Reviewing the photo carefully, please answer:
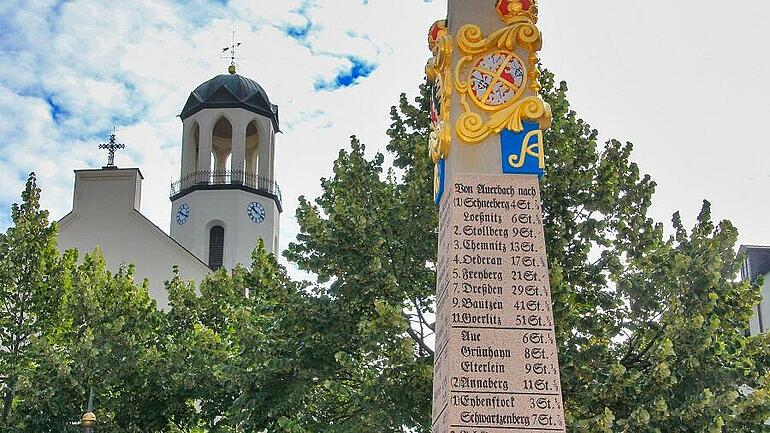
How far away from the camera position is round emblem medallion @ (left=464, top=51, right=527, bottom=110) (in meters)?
9.20

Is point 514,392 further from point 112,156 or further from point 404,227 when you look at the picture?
point 112,156

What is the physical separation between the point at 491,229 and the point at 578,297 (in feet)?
25.1

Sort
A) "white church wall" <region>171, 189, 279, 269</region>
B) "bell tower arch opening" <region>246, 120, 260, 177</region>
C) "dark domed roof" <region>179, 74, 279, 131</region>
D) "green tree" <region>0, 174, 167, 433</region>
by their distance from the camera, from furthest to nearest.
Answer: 1. "bell tower arch opening" <region>246, 120, 260, 177</region>
2. "dark domed roof" <region>179, 74, 279, 131</region>
3. "white church wall" <region>171, 189, 279, 269</region>
4. "green tree" <region>0, 174, 167, 433</region>

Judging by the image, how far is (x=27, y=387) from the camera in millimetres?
18359

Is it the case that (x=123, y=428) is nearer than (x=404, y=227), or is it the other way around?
(x=404, y=227)

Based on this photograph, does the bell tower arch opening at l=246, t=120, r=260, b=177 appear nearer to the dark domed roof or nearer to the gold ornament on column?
the dark domed roof

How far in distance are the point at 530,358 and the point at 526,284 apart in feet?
1.96

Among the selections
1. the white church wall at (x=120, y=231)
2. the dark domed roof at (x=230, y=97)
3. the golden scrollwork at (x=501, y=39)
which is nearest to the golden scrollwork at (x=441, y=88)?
the golden scrollwork at (x=501, y=39)

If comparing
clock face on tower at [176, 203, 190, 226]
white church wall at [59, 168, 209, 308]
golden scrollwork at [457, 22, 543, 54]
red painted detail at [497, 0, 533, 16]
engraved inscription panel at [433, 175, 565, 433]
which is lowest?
engraved inscription panel at [433, 175, 565, 433]

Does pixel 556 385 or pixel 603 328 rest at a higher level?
pixel 603 328

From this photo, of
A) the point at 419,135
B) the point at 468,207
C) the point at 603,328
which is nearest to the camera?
the point at 468,207

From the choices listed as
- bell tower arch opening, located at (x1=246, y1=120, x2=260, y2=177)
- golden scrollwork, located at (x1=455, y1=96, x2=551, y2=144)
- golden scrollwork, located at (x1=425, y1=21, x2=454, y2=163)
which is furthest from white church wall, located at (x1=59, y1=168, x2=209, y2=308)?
golden scrollwork, located at (x1=455, y1=96, x2=551, y2=144)

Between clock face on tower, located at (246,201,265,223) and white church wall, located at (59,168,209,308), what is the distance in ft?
19.0

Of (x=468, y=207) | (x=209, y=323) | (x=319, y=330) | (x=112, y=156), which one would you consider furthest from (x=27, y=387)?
(x=112, y=156)
